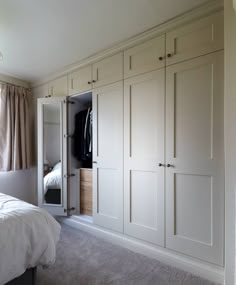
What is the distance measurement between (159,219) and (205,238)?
43cm

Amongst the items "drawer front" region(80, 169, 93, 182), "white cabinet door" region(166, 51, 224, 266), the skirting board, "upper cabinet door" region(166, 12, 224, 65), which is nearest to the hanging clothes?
"drawer front" region(80, 169, 93, 182)

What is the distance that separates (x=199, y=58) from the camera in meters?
1.71

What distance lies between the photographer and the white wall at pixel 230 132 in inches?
53.6

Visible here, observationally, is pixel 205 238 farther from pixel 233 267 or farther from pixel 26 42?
pixel 26 42

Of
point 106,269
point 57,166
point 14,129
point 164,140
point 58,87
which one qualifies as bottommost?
point 106,269

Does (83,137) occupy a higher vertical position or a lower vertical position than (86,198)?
higher

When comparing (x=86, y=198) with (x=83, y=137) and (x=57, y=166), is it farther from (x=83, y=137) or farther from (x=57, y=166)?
(x=83, y=137)

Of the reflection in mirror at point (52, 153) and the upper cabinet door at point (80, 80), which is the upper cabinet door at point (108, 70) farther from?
the reflection in mirror at point (52, 153)

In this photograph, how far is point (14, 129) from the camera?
10.3ft

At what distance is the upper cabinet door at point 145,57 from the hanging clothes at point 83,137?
0.91 metres

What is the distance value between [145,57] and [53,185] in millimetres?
2196

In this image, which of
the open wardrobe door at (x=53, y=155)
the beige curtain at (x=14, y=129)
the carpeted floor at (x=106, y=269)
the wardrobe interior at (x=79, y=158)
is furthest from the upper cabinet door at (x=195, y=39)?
the beige curtain at (x=14, y=129)

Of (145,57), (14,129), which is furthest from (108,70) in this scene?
(14,129)

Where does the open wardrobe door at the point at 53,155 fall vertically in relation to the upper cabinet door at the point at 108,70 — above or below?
below
